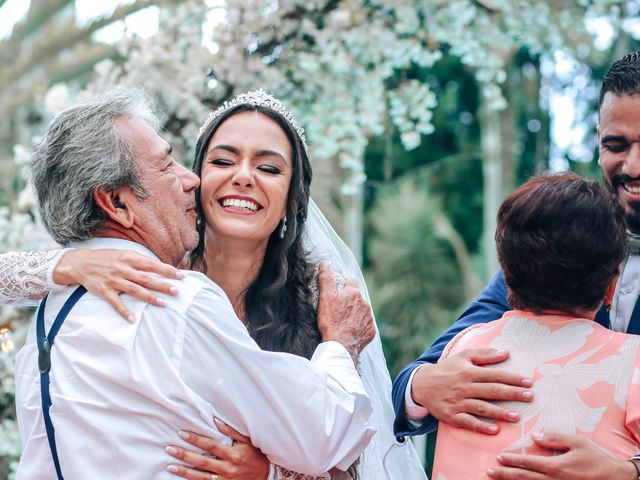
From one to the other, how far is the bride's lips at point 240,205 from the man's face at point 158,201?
54cm

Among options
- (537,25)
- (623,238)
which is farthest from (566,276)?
(537,25)

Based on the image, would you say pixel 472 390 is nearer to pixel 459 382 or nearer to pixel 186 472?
pixel 459 382

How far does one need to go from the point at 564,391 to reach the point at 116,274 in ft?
4.30

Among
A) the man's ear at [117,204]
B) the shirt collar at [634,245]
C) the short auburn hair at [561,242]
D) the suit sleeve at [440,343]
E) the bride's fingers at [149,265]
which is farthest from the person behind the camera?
the shirt collar at [634,245]

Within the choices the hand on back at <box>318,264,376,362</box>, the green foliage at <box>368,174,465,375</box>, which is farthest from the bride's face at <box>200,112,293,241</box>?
the green foliage at <box>368,174,465,375</box>

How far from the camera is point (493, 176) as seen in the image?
53.0 feet

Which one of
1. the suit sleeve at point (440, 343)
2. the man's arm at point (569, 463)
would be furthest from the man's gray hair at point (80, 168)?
the man's arm at point (569, 463)

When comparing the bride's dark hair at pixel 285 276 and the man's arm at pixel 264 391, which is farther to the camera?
the bride's dark hair at pixel 285 276

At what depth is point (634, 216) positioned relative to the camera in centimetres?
325

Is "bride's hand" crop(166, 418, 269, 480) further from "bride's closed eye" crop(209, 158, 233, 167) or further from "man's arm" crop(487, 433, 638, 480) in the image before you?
"bride's closed eye" crop(209, 158, 233, 167)

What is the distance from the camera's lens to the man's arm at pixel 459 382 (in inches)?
101

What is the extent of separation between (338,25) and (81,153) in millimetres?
3534

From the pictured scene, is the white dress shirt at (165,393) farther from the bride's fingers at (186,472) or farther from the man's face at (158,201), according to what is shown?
the man's face at (158,201)

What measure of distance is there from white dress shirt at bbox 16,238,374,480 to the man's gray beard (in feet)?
3.96
